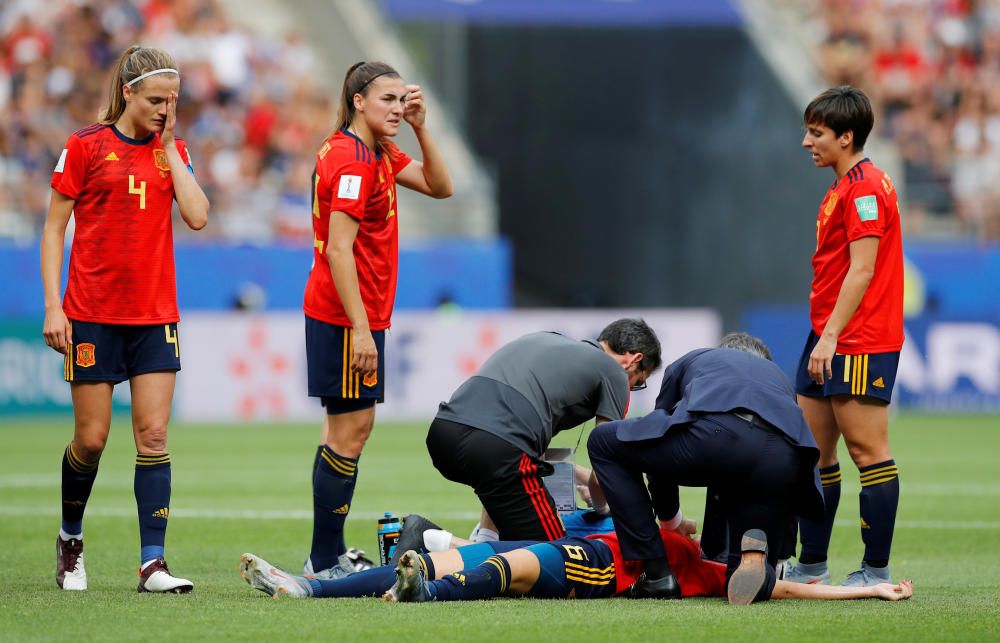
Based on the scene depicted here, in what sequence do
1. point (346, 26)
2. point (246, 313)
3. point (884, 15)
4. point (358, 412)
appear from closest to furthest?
point (358, 412) → point (246, 313) → point (346, 26) → point (884, 15)

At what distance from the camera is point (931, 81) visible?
87.4 feet

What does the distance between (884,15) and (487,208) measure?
9.47m

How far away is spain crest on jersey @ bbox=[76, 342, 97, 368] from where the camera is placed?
6.81m

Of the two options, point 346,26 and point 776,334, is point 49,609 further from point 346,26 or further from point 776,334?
point 346,26

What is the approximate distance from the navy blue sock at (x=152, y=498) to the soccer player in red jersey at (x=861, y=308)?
3.01 metres

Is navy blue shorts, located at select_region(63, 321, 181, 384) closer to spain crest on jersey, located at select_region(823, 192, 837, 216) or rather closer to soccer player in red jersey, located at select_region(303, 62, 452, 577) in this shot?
soccer player in red jersey, located at select_region(303, 62, 452, 577)

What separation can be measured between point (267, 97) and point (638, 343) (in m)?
17.0

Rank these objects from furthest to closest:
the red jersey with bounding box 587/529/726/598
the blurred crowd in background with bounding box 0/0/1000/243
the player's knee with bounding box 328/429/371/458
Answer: the blurred crowd in background with bounding box 0/0/1000/243, the player's knee with bounding box 328/429/371/458, the red jersey with bounding box 587/529/726/598

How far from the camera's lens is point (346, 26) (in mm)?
24781

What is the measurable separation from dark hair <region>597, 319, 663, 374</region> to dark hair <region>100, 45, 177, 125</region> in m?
2.41

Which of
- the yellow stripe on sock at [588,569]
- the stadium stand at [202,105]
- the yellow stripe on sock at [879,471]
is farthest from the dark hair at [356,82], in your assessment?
the stadium stand at [202,105]

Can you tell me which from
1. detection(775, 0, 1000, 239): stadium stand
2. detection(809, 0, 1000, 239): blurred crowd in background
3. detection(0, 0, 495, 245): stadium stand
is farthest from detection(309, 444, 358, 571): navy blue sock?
detection(809, 0, 1000, 239): blurred crowd in background

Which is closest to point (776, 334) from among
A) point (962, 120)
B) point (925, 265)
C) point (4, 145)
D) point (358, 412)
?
point (925, 265)

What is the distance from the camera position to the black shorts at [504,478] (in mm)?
6816
